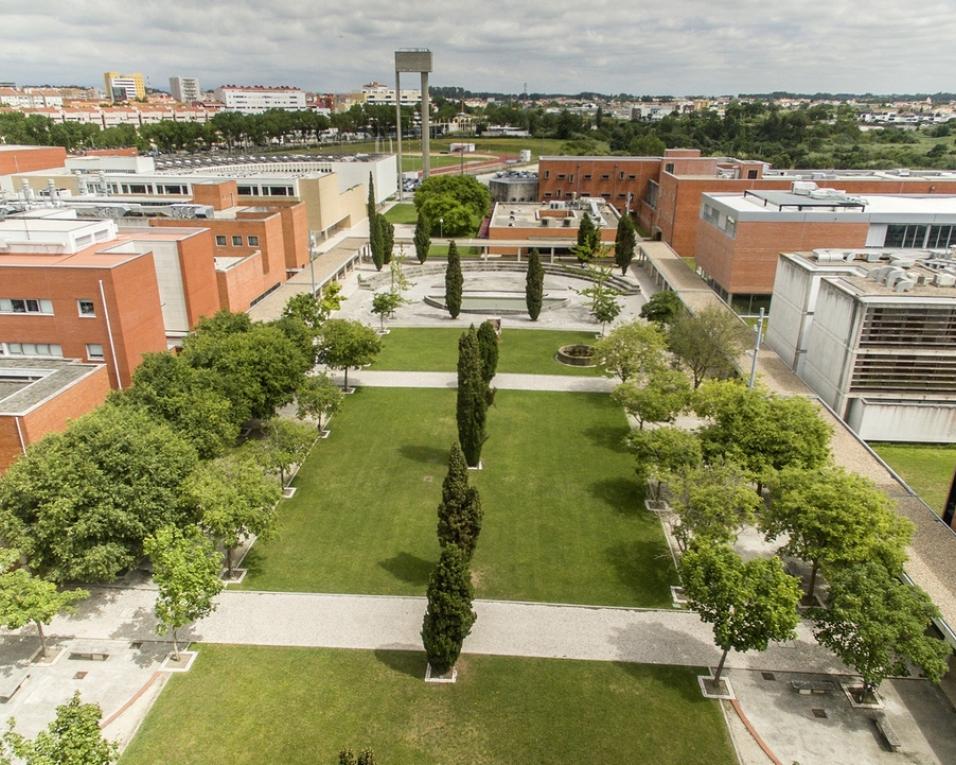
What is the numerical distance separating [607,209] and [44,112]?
155550 millimetres

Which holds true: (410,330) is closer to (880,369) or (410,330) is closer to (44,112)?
(880,369)

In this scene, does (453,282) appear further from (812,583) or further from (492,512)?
(812,583)

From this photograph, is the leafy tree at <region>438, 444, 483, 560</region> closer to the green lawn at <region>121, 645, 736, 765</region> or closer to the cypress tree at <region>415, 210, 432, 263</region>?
the green lawn at <region>121, 645, 736, 765</region>

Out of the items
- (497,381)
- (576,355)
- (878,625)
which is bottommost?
(497,381)

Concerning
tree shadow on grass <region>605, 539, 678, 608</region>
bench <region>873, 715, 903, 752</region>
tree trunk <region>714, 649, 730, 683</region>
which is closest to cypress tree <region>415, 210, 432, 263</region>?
tree shadow on grass <region>605, 539, 678, 608</region>

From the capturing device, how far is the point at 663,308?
1906 inches

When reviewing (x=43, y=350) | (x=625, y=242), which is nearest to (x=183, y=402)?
(x=43, y=350)

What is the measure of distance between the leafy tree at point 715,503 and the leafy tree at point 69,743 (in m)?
17.4

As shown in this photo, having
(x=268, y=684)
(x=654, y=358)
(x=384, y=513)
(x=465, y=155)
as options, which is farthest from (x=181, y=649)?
(x=465, y=155)

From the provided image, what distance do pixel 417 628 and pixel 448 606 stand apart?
3.90 m

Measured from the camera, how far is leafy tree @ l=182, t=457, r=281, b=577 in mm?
22875

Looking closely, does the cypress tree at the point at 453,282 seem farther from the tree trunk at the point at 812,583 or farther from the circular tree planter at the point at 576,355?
the tree trunk at the point at 812,583

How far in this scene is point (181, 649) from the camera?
70.9 feet

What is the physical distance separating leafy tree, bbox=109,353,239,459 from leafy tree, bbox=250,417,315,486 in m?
1.54
